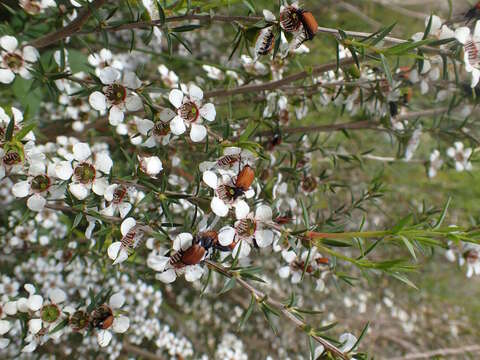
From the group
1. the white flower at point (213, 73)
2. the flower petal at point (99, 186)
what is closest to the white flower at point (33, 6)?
the white flower at point (213, 73)

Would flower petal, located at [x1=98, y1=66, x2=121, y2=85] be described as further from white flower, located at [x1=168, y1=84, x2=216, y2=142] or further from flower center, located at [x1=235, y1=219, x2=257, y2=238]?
flower center, located at [x1=235, y1=219, x2=257, y2=238]

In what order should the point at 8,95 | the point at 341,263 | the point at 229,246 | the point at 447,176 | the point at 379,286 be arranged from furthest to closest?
the point at 447,176
the point at 379,286
the point at 341,263
the point at 8,95
the point at 229,246

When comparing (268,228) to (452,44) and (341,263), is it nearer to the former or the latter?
(452,44)

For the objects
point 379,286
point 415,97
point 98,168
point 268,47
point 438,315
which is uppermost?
point 268,47

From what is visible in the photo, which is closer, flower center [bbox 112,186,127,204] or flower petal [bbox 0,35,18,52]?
flower center [bbox 112,186,127,204]

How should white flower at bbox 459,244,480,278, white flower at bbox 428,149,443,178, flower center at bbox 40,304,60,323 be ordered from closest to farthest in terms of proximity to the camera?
flower center at bbox 40,304,60,323
white flower at bbox 459,244,480,278
white flower at bbox 428,149,443,178

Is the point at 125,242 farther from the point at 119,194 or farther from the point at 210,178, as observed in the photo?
the point at 210,178

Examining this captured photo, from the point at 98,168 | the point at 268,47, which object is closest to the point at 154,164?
the point at 98,168

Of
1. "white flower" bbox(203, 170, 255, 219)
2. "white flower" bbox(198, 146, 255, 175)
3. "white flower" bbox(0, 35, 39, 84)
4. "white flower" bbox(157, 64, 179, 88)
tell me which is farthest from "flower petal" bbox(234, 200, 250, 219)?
"white flower" bbox(157, 64, 179, 88)
